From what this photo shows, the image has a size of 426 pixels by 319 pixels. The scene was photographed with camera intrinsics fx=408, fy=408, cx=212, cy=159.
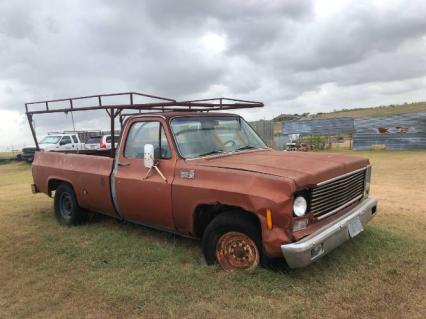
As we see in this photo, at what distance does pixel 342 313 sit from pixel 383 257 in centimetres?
148

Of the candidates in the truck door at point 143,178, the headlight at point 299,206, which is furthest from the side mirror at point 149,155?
the headlight at point 299,206

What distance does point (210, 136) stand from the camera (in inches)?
209

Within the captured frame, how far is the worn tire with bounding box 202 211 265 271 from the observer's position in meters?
4.14

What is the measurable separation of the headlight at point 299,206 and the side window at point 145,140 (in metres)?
1.78

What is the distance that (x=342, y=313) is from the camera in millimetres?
3570

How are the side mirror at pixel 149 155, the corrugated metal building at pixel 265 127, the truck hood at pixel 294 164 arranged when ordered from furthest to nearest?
1. the corrugated metal building at pixel 265 127
2. the side mirror at pixel 149 155
3. the truck hood at pixel 294 164

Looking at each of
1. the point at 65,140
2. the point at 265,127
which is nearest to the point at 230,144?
the point at 265,127

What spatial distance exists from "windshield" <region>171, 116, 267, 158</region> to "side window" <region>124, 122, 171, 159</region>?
20cm

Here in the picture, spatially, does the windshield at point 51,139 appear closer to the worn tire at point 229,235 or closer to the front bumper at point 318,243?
the worn tire at point 229,235

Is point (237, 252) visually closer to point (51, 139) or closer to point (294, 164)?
point (294, 164)

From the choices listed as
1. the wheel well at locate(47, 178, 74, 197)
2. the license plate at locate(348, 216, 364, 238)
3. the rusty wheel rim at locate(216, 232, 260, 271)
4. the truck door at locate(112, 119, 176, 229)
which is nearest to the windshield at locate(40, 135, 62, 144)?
the wheel well at locate(47, 178, 74, 197)

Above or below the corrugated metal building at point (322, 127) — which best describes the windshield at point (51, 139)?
above

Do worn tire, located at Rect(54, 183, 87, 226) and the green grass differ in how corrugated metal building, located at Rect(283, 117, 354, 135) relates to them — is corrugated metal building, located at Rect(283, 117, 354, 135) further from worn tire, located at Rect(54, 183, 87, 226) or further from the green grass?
worn tire, located at Rect(54, 183, 87, 226)

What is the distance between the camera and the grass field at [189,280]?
3736 millimetres
